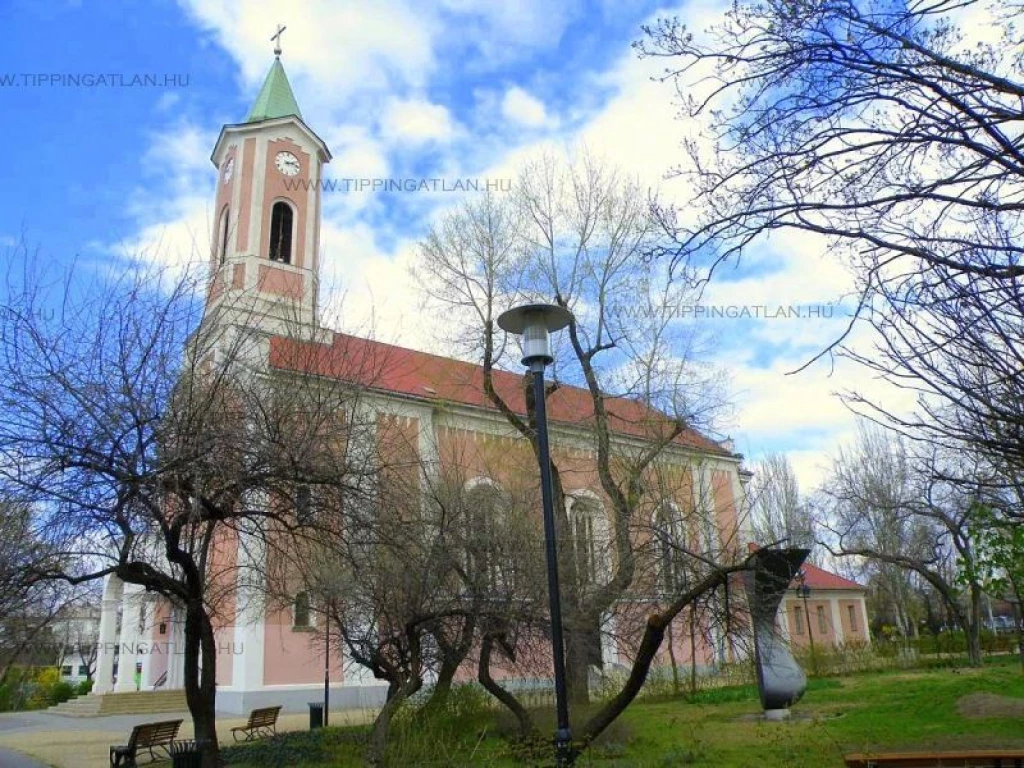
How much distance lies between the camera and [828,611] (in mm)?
40594

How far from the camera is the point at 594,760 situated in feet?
39.8

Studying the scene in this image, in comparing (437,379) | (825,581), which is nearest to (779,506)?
(825,581)

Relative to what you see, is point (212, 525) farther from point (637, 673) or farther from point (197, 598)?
point (637, 673)

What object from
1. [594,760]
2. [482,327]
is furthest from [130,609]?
[594,760]

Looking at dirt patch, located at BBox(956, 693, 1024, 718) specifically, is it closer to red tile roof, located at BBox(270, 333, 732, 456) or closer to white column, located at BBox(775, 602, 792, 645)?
white column, located at BBox(775, 602, 792, 645)

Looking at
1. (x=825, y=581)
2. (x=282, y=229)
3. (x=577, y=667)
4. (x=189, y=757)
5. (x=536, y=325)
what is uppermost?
(x=282, y=229)

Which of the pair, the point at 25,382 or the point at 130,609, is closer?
the point at 25,382

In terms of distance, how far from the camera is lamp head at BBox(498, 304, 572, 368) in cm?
865

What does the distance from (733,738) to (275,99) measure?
27503 mm

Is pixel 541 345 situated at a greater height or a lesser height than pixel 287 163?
lesser

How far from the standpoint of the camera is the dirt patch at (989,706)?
13891 millimetres

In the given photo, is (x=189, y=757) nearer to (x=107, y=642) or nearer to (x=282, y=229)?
(x=107, y=642)

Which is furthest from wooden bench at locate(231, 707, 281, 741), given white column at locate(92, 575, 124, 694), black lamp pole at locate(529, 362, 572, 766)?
white column at locate(92, 575, 124, 694)

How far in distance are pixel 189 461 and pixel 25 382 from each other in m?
2.33
